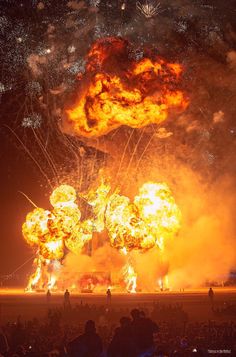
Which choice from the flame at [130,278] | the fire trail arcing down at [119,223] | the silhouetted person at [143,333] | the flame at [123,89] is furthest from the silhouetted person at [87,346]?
the flame at [130,278]

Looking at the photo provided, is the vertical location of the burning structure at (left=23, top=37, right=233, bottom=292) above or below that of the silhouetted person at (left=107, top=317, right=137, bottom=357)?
above

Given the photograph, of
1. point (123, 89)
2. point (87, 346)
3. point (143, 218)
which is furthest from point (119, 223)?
point (87, 346)

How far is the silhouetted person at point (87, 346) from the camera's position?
8.34 meters

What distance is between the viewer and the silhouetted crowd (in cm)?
873

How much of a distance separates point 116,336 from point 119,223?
30521 millimetres

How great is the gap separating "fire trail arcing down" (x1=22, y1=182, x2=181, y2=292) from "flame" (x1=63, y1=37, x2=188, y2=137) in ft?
26.5

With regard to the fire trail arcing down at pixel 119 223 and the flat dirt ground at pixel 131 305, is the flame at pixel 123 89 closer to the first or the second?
the fire trail arcing down at pixel 119 223

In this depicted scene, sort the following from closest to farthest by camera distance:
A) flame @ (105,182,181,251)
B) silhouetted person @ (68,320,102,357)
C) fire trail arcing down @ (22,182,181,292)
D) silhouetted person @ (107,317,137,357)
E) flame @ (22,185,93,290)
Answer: silhouetted person @ (68,320,102,357) → silhouetted person @ (107,317,137,357) → flame @ (105,182,181,251) → fire trail arcing down @ (22,182,181,292) → flame @ (22,185,93,290)

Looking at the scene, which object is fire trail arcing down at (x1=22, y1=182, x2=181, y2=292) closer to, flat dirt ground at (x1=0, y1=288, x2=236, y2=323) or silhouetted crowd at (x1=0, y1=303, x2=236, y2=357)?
flat dirt ground at (x1=0, y1=288, x2=236, y2=323)

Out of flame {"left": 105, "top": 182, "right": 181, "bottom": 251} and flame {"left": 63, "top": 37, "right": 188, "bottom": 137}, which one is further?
flame {"left": 105, "top": 182, "right": 181, "bottom": 251}

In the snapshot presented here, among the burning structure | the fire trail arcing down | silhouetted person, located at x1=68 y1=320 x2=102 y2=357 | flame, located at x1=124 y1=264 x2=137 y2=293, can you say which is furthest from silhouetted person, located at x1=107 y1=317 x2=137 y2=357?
flame, located at x1=124 y1=264 x2=137 y2=293

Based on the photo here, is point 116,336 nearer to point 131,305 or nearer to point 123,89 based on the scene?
point 131,305

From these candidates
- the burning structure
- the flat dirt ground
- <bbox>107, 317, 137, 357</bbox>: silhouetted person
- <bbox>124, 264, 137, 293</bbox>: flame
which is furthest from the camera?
<bbox>124, 264, 137, 293</bbox>: flame

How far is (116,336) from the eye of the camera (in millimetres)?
8836
